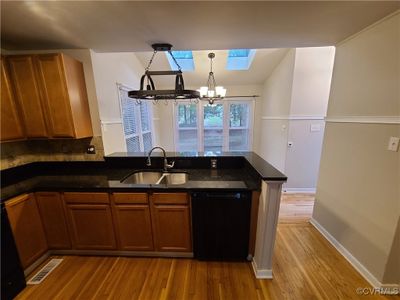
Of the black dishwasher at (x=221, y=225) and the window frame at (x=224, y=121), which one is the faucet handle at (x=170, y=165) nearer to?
the black dishwasher at (x=221, y=225)

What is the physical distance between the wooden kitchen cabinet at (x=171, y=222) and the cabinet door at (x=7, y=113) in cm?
163

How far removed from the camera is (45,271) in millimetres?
1851

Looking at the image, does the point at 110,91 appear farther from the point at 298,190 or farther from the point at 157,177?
the point at 298,190

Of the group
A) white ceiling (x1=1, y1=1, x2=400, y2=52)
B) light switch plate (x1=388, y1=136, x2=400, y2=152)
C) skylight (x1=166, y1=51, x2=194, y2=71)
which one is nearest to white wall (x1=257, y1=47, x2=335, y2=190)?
white ceiling (x1=1, y1=1, x2=400, y2=52)

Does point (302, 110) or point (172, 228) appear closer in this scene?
point (172, 228)

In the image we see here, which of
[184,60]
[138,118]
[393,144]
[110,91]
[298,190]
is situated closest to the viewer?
[393,144]

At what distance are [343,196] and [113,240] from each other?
2.59 metres

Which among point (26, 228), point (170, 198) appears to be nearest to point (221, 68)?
point (170, 198)

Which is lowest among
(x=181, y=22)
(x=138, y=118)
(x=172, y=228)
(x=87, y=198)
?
(x=172, y=228)

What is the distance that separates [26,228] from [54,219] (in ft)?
0.72

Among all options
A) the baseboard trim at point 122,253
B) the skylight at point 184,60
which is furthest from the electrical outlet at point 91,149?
the skylight at point 184,60

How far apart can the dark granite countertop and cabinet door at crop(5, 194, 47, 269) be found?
101 mm

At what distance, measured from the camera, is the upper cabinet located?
1.88m

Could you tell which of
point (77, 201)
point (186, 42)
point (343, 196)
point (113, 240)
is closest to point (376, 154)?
point (343, 196)
